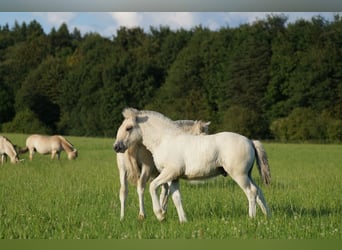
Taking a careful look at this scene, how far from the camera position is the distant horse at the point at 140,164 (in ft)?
29.8

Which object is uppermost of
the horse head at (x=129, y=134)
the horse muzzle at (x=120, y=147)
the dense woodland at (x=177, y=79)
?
the dense woodland at (x=177, y=79)

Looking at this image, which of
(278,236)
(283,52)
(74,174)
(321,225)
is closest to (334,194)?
(321,225)

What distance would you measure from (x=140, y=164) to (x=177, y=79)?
7164 mm

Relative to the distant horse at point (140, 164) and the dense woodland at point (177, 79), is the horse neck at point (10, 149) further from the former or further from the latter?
the distant horse at point (140, 164)

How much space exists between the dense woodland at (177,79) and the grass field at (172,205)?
1145mm

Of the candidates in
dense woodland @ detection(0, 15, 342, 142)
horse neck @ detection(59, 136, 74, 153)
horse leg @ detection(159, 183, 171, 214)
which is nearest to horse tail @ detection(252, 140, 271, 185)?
horse leg @ detection(159, 183, 171, 214)

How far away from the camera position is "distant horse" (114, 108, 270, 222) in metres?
8.25

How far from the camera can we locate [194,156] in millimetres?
8336

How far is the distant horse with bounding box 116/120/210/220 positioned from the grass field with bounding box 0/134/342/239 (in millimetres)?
454

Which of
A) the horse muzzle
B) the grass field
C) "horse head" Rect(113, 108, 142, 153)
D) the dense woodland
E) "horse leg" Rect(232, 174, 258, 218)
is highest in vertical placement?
the dense woodland

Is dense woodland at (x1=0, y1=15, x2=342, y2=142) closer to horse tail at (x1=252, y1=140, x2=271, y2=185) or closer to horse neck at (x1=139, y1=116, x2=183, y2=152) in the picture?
horse neck at (x1=139, y1=116, x2=183, y2=152)

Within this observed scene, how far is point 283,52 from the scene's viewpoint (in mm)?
19219

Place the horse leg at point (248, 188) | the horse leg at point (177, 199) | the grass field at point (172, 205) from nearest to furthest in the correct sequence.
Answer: the grass field at point (172, 205), the horse leg at point (248, 188), the horse leg at point (177, 199)

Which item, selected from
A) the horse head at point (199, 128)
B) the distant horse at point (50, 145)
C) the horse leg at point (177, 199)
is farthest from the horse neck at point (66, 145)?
the horse leg at point (177, 199)
